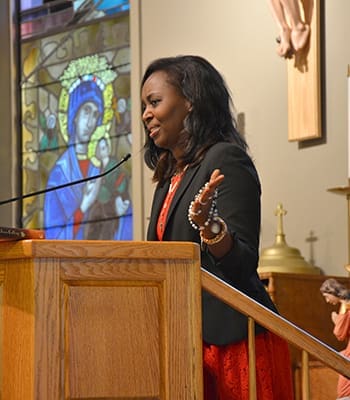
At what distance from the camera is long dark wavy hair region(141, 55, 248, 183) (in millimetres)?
3355

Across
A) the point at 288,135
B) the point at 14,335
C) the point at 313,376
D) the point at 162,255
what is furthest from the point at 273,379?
the point at 288,135

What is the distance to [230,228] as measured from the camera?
3121 millimetres

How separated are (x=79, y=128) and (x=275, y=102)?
2.18 metres

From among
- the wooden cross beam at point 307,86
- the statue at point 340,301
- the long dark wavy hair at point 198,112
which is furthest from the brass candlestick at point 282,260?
the long dark wavy hair at point 198,112

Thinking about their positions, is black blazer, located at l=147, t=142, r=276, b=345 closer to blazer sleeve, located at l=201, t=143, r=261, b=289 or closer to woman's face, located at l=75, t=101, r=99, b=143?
blazer sleeve, located at l=201, t=143, r=261, b=289

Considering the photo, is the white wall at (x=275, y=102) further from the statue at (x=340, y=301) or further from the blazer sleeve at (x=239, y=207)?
the blazer sleeve at (x=239, y=207)

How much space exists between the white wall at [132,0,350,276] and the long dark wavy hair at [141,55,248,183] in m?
2.63

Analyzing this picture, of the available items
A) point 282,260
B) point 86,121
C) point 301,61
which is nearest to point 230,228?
point 282,260

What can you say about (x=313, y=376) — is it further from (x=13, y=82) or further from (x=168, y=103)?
(x=13, y=82)

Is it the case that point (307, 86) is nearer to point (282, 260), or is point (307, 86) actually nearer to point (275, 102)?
point (275, 102)

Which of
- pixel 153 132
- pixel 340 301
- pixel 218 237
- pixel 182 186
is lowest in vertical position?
pixel 340 301

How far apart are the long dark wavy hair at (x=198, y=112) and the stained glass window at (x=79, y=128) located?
4277mm

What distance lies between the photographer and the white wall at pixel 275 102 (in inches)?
239

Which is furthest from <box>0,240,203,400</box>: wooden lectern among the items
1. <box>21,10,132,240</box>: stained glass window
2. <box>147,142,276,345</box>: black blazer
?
<box>21,10,132,240</box>: stained glass window
